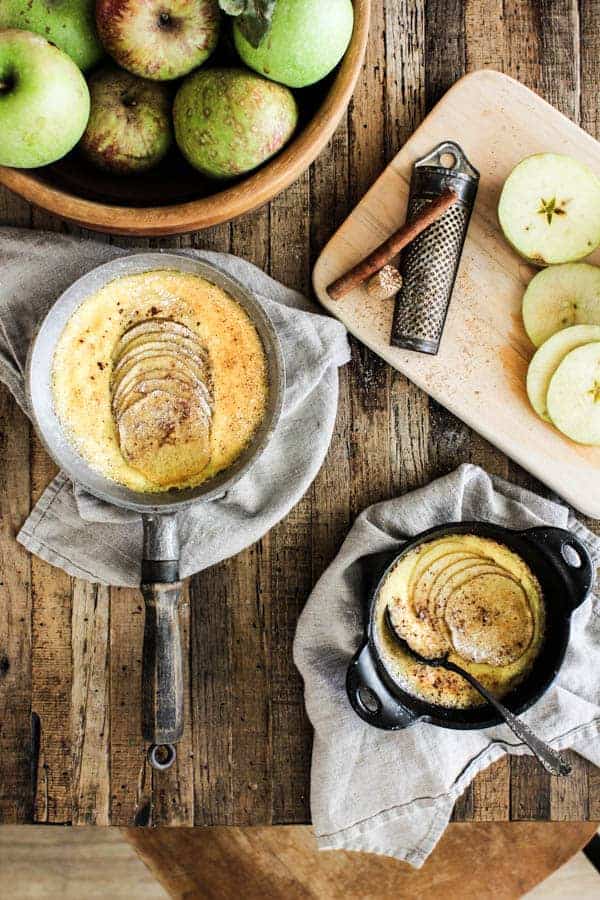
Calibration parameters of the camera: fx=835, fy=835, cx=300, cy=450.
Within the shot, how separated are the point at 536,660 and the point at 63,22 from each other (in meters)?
0.97

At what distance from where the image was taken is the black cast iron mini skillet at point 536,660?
1.06 m

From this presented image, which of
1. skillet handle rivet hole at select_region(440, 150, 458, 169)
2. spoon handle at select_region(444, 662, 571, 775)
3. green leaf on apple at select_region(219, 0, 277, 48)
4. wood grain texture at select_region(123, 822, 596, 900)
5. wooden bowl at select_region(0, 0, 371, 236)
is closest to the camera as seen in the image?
green leaf on apple at select_region(219, 0, 277, 48)

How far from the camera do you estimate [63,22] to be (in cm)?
91

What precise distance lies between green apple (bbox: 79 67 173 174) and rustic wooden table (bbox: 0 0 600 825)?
16.4 inches

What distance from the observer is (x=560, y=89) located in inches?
47.8

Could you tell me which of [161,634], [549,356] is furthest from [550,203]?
[161,634]

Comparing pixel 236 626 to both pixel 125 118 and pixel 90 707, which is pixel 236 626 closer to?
pixel 90 707

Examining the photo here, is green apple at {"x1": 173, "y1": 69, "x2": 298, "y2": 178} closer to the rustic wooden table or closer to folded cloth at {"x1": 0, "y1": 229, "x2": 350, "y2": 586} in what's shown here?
folded cloth at {"x1": 0, "y1": 229, "x2": 350, "y2": 586}

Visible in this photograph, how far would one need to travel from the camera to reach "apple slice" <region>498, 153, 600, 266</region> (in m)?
1.12

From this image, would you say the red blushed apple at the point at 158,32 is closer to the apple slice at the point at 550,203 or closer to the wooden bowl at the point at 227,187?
the wooden bowl at the point at 227,187

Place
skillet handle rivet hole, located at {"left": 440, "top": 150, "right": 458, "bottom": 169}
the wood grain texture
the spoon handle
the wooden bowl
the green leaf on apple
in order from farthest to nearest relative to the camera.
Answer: the wood grain texture → skillet handle rivet hole, located at {"left": 440, "top": 150, "right": 458, "bottom": 169} → the spoon handle → the wooden bowl → the green leaf on apple

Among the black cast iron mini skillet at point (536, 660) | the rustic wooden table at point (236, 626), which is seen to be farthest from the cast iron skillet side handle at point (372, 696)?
the rustic wooden table at point (236, 626)

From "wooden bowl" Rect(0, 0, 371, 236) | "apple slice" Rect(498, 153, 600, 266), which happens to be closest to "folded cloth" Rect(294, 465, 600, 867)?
"apple slice" Rect(498, 153, 600, 266)

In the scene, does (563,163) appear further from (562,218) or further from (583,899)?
(583,899)
